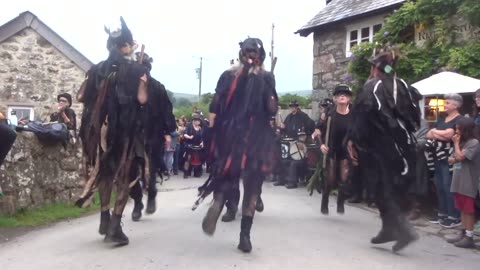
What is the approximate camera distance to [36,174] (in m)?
7.17

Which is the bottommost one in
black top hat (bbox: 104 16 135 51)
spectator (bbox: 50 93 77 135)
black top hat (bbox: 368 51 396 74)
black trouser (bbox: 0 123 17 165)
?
black trouser (bbox: 0 123 17 165)

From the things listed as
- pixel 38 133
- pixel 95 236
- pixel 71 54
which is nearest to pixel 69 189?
pixel 38 133

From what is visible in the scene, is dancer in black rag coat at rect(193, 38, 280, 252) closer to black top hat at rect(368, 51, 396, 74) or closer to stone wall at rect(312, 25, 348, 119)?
black top hat at rect(368, 51, 396, 74)

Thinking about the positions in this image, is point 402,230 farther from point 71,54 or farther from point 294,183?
point 71,54

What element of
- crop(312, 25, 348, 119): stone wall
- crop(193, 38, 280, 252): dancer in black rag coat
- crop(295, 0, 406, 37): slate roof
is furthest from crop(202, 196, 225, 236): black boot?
crop(312, 25, 348, 119): stone wall

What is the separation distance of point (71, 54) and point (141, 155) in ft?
30.9

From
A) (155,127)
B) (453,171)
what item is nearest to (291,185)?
(453,171)

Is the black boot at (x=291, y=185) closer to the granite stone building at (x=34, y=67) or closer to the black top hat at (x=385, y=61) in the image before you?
the granite stone building at (x=34, y=67)

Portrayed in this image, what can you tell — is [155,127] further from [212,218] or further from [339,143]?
[339,143]

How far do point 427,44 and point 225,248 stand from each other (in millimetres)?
7097

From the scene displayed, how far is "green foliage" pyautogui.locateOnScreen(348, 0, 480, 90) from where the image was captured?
29.8 feet

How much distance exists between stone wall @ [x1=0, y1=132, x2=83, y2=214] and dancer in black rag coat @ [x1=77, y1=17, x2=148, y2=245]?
1.87 m

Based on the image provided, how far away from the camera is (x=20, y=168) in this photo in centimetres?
680

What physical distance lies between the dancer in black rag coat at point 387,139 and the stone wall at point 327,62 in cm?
837
